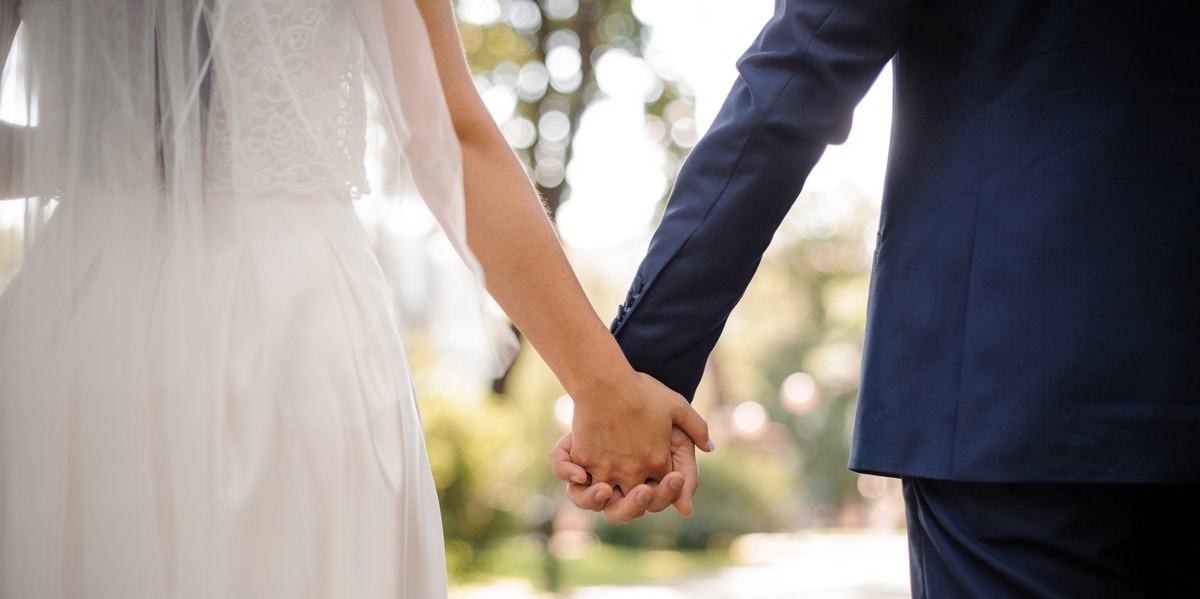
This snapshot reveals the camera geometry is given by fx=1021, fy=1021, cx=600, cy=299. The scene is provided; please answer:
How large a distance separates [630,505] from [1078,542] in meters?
0.99

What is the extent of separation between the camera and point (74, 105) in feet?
4.70

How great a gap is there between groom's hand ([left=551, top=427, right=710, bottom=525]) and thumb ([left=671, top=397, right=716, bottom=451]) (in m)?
0.02

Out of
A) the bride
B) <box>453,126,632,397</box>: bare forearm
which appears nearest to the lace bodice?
the bride

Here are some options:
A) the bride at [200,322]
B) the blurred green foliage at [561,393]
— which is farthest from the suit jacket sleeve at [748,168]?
the blurred green foliage at [561,393]

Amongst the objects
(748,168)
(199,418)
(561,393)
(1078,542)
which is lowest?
(561,393)

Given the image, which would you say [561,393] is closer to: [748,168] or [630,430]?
[630,430]

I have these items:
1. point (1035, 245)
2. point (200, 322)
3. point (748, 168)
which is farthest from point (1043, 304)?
point (200, 322)

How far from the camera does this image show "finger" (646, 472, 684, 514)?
225cm

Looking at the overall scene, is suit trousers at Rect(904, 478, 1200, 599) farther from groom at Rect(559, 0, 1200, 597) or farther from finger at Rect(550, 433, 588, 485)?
finger at Rect(550, 433, 588, 485)

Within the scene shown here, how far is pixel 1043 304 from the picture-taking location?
4.98 feet

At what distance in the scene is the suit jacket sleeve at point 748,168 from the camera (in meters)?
1.83

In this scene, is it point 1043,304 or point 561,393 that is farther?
point 561,393

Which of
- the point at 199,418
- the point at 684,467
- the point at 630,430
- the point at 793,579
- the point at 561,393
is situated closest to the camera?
the point at 199,418

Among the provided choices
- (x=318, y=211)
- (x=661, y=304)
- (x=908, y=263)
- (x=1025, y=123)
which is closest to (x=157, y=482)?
(x=318, y=211)
